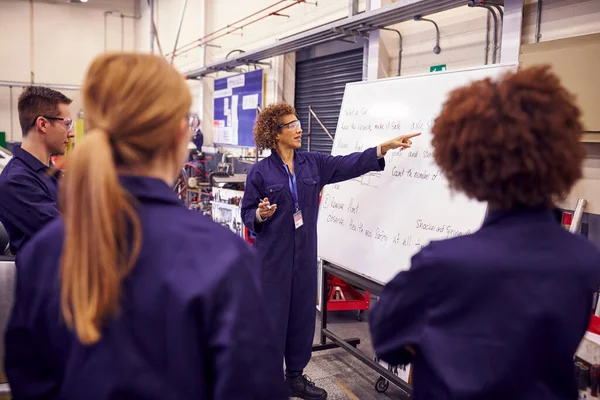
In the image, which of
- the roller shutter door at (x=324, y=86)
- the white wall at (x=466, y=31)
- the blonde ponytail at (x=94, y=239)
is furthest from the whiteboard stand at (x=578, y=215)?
the roller shutter door at (x=324, y=86)

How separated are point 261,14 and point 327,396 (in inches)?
207

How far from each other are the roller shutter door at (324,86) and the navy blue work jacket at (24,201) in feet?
11.1

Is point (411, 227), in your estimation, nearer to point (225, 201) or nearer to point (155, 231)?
point (155, 231)

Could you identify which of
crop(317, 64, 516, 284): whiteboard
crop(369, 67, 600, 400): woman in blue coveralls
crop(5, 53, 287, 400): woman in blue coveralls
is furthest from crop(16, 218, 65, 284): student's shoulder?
crop(317, 64, 516, 284): whiteboard

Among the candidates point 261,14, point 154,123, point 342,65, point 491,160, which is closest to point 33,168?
point 154,123

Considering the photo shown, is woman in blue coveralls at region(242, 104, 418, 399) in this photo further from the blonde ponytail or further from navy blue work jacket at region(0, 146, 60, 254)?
the blonde ponytail

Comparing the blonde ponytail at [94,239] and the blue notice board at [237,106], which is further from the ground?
the blue notice board at [237,106]

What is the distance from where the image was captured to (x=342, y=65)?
511 cm

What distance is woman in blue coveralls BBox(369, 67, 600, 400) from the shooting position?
94 cm

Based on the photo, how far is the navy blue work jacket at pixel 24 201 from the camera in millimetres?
2023

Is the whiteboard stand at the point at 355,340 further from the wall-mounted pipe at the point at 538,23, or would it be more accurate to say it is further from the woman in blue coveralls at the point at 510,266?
the wall-mounted pipe at the point at 538,23

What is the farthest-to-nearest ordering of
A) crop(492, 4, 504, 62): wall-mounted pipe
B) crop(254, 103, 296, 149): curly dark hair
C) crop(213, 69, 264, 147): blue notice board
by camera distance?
crop(213, 69, 264, 147): blue notice board < crop(492, 4, 504, 62): wall-mounted pipe < crop(254, 103, 296, 149): curly dark hair

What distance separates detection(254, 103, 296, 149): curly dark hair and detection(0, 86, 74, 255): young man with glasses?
100cm

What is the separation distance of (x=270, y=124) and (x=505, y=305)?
2017 mm
